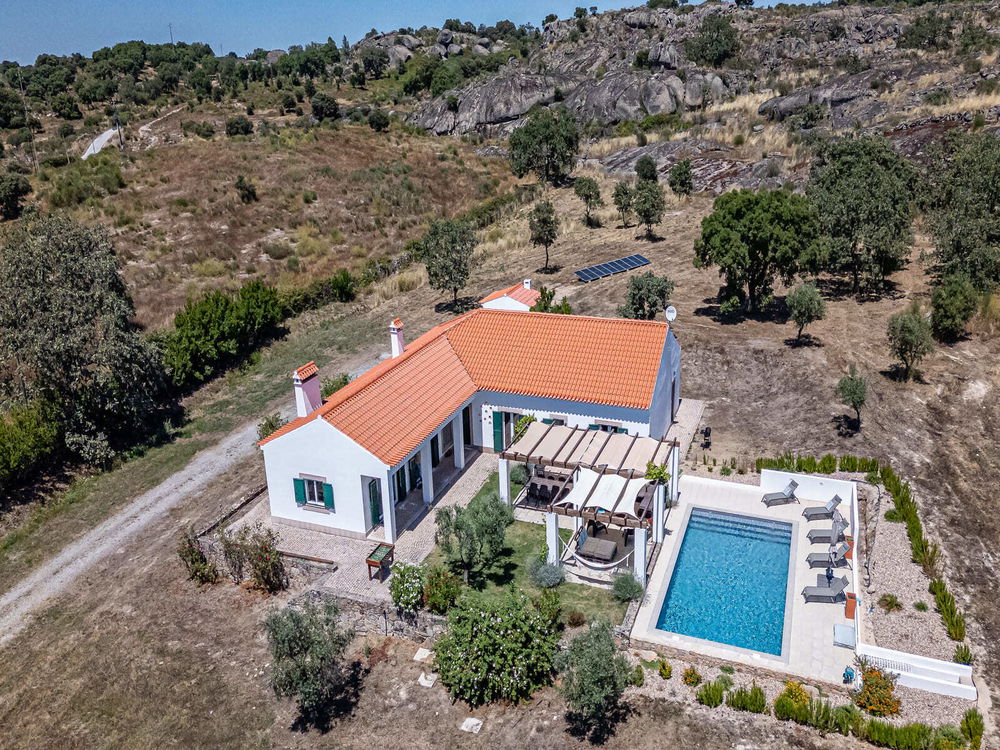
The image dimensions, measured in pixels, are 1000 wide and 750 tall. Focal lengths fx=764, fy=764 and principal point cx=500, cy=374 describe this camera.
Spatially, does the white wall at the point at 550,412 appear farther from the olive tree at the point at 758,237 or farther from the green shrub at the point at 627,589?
the olive tree at the point at 758,237

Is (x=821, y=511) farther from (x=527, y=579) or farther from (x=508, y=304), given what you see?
(x=508, y=304)

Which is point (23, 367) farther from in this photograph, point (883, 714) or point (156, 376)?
point (883, 714)

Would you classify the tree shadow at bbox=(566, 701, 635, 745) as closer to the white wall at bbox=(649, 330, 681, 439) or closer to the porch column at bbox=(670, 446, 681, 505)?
the porch column at bbox=(670, 446, 681, 505)

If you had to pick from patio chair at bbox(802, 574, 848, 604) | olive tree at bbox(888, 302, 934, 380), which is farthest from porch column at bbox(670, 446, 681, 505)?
olive tree at bbox(888, 302, 934, 380)

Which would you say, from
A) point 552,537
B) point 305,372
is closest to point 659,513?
point 552,537

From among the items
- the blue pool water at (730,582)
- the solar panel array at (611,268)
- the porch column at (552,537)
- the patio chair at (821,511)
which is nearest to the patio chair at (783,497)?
the patio chair at (821,511)

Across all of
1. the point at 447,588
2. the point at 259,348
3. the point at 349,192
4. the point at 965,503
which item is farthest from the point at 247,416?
the point at 349,192
